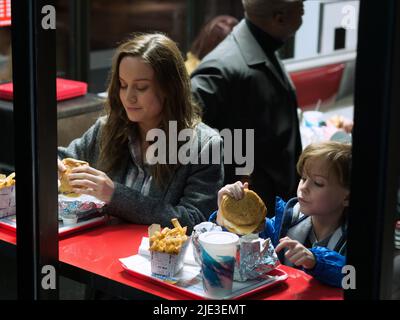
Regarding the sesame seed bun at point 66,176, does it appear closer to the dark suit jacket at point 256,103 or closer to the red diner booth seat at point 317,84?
the dark suit jacket at point 256,103

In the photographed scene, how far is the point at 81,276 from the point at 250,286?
0.45 m

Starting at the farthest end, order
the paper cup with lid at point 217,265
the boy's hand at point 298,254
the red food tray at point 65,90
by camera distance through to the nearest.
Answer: the red food tray at point 65,90, the boy's hand at point 298,254, the paper cup with lid at point 217,265

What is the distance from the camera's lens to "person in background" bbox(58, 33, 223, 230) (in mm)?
2432

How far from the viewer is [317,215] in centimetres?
221

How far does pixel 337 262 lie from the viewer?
198cm

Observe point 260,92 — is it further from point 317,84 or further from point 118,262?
point 317,84

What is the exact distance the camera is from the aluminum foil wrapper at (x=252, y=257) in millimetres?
1927

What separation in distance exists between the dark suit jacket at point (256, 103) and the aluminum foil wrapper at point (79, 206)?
0.98m

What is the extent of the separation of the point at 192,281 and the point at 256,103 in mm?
1573

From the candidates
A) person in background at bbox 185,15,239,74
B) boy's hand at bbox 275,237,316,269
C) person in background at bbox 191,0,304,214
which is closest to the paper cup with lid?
boy's hand at bbox 275,237,316,269

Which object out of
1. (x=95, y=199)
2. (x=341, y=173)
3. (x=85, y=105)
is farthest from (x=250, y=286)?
(x=85, y=105)

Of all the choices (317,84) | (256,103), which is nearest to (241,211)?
(256,103)

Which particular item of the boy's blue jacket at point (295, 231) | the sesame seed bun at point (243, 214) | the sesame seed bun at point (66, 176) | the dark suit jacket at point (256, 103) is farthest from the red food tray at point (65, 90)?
Answer: the sesame seed bun at point (243, 214)
